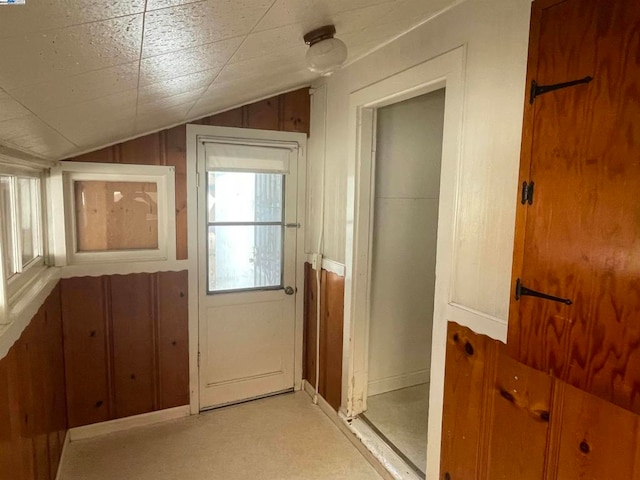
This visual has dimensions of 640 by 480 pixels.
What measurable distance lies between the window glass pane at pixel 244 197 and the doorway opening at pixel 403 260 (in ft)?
2.58

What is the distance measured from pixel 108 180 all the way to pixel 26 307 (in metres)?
1.19

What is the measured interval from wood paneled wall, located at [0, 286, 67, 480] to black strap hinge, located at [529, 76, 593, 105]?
1.71 m

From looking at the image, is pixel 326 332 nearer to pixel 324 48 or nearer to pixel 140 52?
pixel 324 48

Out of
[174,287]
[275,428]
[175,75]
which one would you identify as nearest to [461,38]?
[175,75]

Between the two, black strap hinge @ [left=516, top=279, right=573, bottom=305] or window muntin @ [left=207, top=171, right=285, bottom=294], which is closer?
black strap hinge @ [left=516, top=279, right=573, bottom=305]

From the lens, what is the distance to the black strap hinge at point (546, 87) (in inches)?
40.0

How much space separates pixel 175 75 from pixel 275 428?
2.31 m

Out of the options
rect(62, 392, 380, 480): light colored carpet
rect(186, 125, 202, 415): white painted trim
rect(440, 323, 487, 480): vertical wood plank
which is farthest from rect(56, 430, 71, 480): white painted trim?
Result: rect(440, 323, 487, 480): vertical wood plank

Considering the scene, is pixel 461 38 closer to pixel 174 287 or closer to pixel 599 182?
pixel 599 182

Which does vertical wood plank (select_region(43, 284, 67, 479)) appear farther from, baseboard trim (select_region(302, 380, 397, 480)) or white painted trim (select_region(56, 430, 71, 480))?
baseboard trim (select_region(302, 380, 397, 480))

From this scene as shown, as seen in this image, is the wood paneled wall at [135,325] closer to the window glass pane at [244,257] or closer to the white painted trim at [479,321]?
the window glass pane at [244,257]

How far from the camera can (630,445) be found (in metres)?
1.11

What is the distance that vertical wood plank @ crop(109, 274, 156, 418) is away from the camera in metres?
2.61

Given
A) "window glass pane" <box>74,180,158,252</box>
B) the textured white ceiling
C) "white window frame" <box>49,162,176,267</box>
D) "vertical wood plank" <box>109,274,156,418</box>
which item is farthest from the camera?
"vertical wood plank" <box>109,274,156,418</box>
